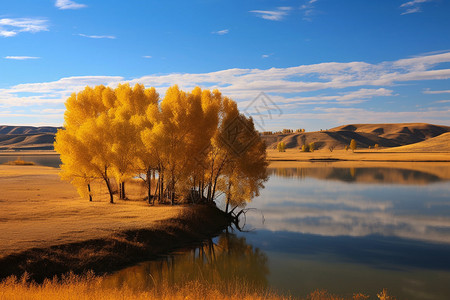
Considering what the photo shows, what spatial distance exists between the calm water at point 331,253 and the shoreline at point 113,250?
1450mm

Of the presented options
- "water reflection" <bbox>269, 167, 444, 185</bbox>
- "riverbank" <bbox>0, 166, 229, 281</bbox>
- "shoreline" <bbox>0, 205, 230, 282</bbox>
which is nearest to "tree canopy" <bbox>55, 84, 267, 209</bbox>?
"riverbank" <bbox>0, 166, 229, 281</bbox>

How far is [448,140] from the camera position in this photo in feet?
599

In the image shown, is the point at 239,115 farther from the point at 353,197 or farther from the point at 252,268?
the point at 353,197

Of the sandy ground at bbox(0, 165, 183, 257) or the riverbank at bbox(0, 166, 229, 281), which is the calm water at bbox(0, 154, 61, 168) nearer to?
the sandy ground at bbox(0, 165, 183, 257)

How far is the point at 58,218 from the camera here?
3050 centimetres

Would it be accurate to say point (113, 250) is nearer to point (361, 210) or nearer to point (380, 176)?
point (361, 210)

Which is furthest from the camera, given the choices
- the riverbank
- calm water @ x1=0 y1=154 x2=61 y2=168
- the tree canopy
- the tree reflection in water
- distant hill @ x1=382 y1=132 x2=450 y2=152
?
distant hill @ x1=382 y1=132 x2=450 y2=152

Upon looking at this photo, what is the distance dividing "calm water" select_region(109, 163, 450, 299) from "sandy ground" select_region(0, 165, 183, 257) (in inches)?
204

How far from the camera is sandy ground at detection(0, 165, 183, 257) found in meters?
23.3

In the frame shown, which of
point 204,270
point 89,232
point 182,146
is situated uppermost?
point 182,146

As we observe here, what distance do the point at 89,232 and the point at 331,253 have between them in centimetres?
1873

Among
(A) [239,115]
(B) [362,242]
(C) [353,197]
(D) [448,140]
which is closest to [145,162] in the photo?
(A) [239,115]

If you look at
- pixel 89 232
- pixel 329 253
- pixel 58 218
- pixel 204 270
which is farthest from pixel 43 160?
pixel 329 253

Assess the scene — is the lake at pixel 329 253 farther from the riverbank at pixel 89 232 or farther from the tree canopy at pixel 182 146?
the tree canopy at pixel 182 146
